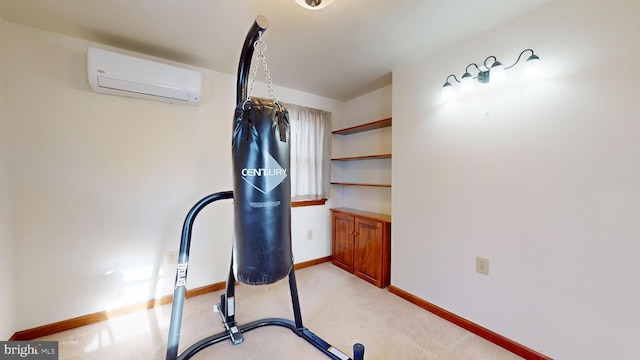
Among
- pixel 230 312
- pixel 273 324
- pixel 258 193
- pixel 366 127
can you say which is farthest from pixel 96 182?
pixel 366 127

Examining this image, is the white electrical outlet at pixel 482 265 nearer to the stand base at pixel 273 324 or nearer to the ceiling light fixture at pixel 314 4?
the stand base at pixel 273 324

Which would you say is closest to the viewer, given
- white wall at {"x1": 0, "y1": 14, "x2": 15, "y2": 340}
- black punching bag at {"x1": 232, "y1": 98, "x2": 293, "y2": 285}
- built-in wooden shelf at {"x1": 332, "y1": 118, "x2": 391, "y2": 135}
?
black punching bag at {"x1": 232, "y1": 98, "x2": 293, "y2": 285}

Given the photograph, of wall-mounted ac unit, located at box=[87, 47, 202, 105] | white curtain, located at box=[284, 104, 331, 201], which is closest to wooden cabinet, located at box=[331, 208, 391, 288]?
white curtain, located at box=[284, 104, 331, 201]

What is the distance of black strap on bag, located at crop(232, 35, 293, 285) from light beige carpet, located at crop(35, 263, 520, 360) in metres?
0.79

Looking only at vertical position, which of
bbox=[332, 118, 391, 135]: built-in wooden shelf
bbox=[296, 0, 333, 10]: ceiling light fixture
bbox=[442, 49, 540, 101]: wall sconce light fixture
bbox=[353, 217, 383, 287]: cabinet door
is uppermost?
bbox=[296, 0, 333, 10]: ceiling light fixture

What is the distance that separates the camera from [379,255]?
258 cm

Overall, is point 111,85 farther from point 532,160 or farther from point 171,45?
point 532,160

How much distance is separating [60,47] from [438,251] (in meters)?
3.43

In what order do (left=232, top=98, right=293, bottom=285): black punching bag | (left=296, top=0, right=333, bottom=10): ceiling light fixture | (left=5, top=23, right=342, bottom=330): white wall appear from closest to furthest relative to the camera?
(left=232, top=98, right=293, bottom=285): black punching bag
(left=296, top=0, right=333, bottom=10): ceiling light fixture
(left=5, top=23, right=342, bottom=330): white wall

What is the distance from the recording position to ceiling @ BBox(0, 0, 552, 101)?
1.50 meters

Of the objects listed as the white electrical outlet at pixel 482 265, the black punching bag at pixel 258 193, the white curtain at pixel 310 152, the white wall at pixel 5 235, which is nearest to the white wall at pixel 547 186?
the white electrical outlet at pixel 482 265

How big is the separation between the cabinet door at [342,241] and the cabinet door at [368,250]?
10 centimetres

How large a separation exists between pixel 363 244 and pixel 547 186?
1.73 m

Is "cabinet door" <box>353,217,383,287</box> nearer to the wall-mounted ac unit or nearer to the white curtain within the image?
the white curtain
